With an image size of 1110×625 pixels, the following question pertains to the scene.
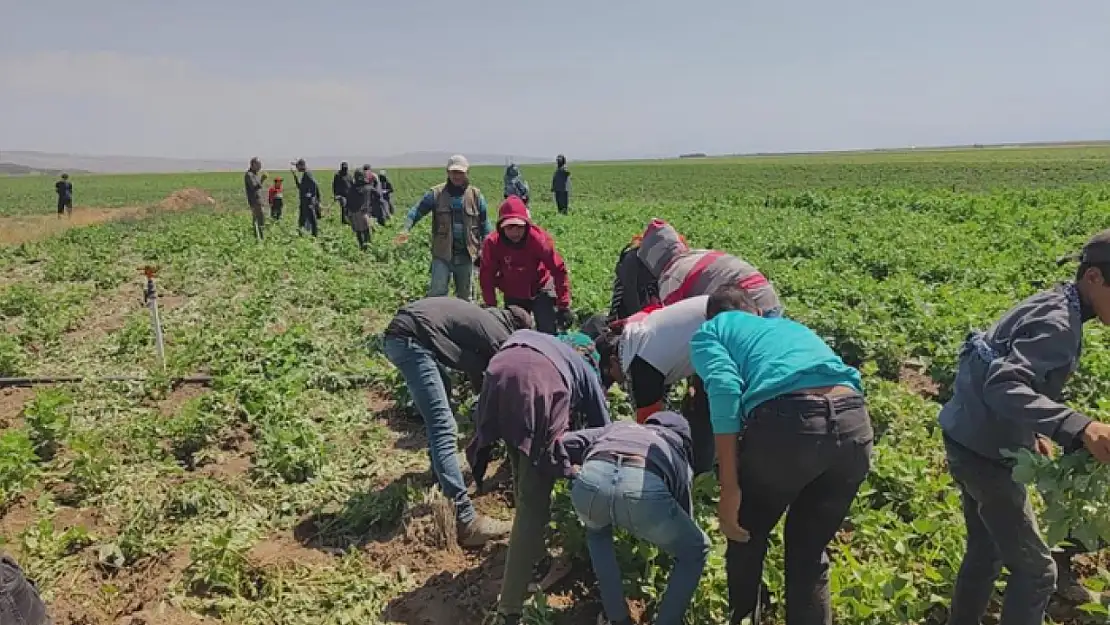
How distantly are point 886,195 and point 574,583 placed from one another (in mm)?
18689

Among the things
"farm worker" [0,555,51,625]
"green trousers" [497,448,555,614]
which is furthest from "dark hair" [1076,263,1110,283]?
"farm worker" [0,555,51,625]

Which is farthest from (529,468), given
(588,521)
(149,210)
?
(149,210)

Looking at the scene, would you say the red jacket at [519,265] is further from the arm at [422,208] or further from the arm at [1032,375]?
the arm at [1032,375]

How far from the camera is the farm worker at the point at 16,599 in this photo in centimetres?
232

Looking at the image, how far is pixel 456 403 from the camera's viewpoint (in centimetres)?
607

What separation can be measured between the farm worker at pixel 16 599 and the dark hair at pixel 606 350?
242 cm

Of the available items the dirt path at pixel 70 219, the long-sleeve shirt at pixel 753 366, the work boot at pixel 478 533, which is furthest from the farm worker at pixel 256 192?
the long-sleeve shirt at pixel 753 366

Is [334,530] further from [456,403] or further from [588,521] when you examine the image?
[588,521]

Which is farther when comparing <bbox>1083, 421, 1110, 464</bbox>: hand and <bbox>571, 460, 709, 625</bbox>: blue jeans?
<bbox>571, 460, 709, 625</bbox>: blue jeans

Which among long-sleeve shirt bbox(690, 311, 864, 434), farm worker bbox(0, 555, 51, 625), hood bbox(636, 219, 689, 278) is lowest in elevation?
farm worker bbox(0, 555, 51, 625)

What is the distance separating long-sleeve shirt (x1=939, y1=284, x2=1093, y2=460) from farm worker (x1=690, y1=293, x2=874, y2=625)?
39 centimetres

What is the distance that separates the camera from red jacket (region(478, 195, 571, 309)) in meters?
5.91

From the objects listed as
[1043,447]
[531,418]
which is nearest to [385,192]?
[531,418]

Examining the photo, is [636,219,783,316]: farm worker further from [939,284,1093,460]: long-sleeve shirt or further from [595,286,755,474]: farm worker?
[939,284,1093,460]: long-sleeve shirt
